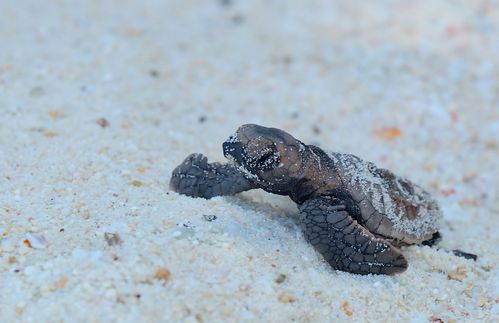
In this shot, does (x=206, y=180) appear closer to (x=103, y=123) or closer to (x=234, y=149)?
(x=234, y=149)

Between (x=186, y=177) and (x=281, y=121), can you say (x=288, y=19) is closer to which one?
(x=281, y=121)

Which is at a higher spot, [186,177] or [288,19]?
[288,19]

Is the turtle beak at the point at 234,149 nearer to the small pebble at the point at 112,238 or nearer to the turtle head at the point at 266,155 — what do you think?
the turtle head at the point at 266,155

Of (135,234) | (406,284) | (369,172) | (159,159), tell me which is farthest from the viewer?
(159,159)

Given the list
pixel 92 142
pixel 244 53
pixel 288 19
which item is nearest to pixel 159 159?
pixel 92 142

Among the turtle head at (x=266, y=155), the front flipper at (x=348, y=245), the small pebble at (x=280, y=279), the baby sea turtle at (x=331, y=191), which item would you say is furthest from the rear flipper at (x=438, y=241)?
the small pebble at (x=280, y=279)

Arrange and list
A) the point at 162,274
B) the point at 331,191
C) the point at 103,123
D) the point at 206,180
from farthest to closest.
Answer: the point at 103,123 → the point at 206,180 → the point at 331,191 → the point at 162,274

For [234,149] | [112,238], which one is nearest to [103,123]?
[234,149]

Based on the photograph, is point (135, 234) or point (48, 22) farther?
point (48, 22)
